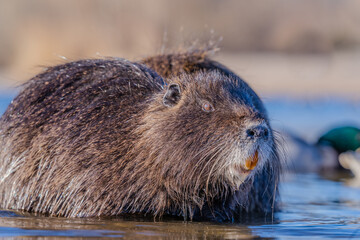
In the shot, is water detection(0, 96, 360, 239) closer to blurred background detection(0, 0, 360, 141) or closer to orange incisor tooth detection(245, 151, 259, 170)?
orange incisor tooth detection(245, 151, 259, 170)

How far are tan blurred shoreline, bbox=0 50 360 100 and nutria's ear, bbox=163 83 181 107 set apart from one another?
1423cm

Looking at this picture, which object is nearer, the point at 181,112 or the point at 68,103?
the point at 181,112

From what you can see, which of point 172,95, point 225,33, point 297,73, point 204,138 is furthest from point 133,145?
point 225,33

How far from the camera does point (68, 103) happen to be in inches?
208

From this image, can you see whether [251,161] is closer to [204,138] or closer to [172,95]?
[204,138]

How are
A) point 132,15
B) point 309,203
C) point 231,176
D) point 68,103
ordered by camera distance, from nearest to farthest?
1. point 231,176
2. point 68,103
3. point 309,203
4. point 132,15

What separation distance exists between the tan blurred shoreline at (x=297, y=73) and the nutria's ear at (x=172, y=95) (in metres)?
14.2

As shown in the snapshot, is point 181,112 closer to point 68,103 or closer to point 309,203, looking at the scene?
point 68,103

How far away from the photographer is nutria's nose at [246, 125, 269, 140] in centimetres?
448

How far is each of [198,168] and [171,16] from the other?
87.6ft

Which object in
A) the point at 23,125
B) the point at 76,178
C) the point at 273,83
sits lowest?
the point at 76,178

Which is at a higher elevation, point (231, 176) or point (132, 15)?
point (132, 15)

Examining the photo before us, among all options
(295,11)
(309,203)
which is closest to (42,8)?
(295,11)

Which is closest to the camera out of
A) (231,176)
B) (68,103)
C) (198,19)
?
(231,176)
